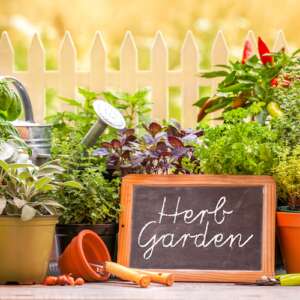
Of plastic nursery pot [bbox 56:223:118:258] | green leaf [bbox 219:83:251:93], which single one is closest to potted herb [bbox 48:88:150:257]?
plastic nursery pot [bbox 56:223:118:258]

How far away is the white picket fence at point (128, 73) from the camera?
4.02m

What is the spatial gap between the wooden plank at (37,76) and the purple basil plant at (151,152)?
73.3 inches

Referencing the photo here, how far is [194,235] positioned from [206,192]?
0.41 feet

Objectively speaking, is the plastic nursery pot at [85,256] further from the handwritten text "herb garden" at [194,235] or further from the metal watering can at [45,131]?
the metal watering can at [45,131]

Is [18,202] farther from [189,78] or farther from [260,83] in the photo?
[189,78]

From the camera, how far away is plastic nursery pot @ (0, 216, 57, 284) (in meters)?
1.86

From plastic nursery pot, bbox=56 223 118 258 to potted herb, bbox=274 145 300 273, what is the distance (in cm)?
46

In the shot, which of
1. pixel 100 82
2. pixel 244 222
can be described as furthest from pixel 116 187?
pixel 100 82

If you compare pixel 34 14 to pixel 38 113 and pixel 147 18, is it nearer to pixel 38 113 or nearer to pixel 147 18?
→ pixel 147 18

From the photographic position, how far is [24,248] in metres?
1.87

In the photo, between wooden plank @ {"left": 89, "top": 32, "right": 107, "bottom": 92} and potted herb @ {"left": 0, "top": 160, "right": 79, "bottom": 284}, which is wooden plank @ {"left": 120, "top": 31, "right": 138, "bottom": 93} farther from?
potted herb @ {"left": 0, "top": 160, "right": 79, "bottom": 284}

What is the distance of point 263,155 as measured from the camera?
2.08 m

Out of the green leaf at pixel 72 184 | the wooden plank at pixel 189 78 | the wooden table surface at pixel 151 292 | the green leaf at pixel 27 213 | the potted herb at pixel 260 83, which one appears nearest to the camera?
the wooden table surface at pixel 151 292

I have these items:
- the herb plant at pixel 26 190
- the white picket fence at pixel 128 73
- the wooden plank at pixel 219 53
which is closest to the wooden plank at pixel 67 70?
the white picket fence at pixel 128 73
